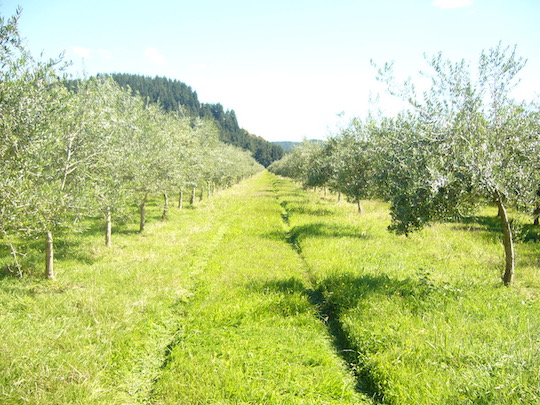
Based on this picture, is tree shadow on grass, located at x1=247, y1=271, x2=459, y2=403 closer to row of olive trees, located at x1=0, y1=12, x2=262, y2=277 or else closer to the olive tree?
the olive tree

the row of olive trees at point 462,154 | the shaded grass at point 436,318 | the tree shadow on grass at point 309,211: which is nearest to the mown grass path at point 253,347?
the shaded grass at point 436,318

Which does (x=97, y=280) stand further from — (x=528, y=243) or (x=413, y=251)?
(x=528, y=243)

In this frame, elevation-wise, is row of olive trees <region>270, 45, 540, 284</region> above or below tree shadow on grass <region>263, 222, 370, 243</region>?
above

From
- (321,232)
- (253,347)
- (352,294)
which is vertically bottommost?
(253,347)

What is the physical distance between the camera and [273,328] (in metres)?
9.15

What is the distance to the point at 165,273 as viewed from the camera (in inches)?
518

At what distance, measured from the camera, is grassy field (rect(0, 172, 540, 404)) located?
6449 millimetres

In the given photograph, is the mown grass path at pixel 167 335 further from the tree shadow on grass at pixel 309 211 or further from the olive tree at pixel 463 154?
the tree shadow on grass at pixel 309 211

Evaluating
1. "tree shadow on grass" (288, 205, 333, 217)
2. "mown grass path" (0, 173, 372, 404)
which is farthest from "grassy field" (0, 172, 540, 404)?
"tree shadow on grass" (288, 205, 333, 217)

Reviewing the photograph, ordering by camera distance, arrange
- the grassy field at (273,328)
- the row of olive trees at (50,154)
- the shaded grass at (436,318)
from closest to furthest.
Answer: the shaded grass at (436,318) < the grassy field at (273,328) < the row of olive trees at (50,154)

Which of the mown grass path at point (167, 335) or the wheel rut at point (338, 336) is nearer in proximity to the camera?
the mown grass path at point (167, 335)

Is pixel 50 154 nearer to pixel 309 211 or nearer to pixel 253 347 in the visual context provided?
pixel 253 347

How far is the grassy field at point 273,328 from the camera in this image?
6.45 m

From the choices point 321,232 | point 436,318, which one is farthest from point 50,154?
point 321,232
